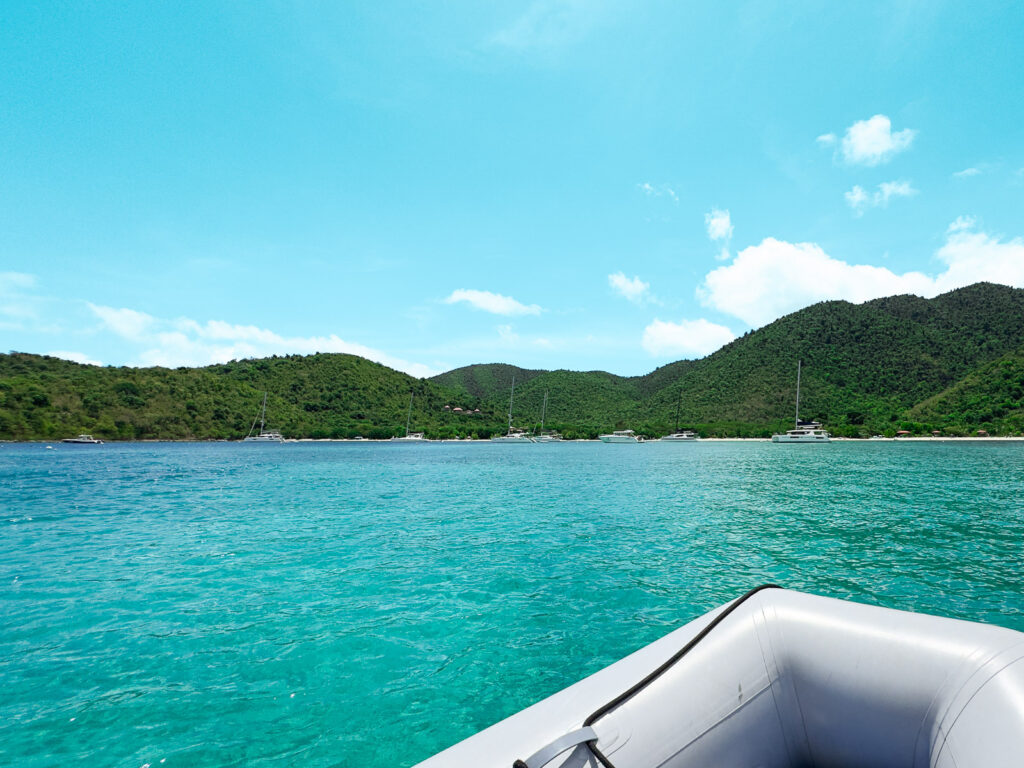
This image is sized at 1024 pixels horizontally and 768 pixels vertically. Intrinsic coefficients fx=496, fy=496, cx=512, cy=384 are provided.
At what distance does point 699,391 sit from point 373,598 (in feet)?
341

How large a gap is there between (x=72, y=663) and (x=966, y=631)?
6888 millimetres

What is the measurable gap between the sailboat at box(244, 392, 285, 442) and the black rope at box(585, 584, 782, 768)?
78.4m

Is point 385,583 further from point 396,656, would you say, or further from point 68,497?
point 68,497

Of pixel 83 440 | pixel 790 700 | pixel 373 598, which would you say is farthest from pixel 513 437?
pixel 790 700

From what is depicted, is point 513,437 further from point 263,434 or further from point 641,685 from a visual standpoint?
point 641,685

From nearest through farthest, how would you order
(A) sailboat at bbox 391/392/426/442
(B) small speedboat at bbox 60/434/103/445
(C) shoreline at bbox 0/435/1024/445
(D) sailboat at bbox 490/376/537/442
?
(C) shoreline at bbox 0/435/1024/445, (B) small speedboat at bbox 60/434/103/445, (A) sailboat at bbox 391/392/426/442, (D) sailboat at bbox 490/376/537/442

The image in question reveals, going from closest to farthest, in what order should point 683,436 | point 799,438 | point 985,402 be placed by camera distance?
point 985,402, point 799,438, point 683,436

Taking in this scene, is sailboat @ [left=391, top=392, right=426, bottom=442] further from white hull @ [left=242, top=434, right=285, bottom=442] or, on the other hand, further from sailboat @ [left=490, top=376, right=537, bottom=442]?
white hull @ [left=242, top=434, right=285, bottom=442]

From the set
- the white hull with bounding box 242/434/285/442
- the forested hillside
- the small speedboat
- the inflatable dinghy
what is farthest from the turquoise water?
the forested hillside

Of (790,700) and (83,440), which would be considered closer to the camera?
(790,700)

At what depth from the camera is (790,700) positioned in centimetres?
225

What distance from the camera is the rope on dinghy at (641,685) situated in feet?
5.24

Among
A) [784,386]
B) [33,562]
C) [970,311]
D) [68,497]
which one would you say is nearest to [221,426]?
[68,497]

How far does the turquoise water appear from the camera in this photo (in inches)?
149
